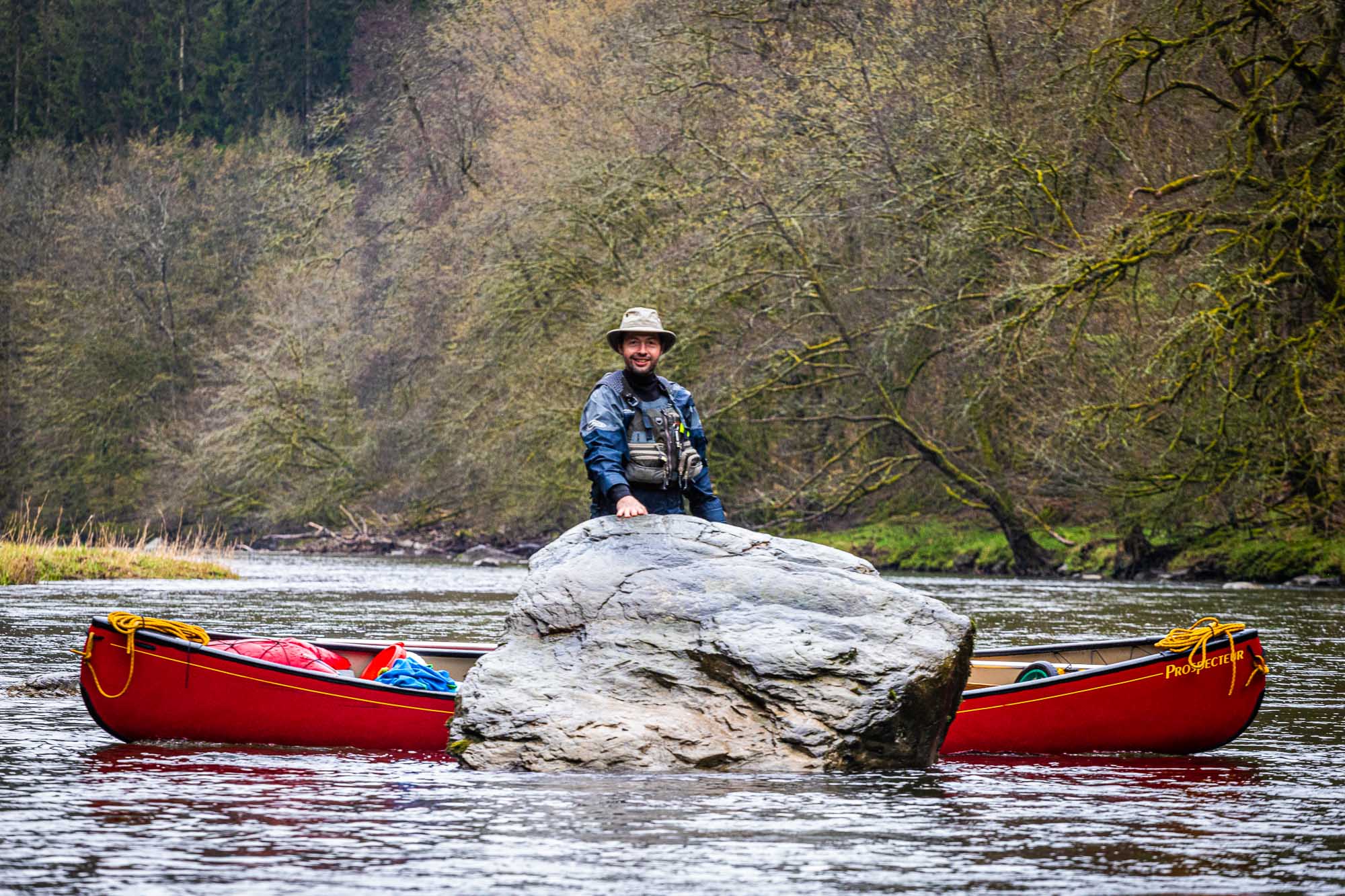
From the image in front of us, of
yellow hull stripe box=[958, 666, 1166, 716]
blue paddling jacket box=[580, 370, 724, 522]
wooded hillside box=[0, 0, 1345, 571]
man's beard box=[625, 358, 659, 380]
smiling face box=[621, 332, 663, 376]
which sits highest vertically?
wooded hillside box=[0, 0, 1345, 571]

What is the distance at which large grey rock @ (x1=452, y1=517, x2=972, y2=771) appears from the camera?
333 inches

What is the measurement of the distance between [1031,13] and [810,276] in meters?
5.43

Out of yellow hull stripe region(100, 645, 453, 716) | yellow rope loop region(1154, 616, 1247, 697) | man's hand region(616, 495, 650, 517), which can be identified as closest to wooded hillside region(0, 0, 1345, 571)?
yellow rope loop region(1154, 616, 1247, 697)

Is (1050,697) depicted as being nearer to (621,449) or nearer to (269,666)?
(621,449)

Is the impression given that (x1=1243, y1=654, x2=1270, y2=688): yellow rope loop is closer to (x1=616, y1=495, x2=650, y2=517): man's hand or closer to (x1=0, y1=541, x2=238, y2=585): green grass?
(x1=616, y1=495, x2=650, y2=517): man's hand

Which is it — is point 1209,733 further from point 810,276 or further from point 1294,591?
point 810,276

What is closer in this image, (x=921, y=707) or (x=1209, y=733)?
(x=921, y=707)

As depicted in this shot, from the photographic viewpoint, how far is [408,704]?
918cm

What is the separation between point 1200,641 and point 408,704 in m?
4.25

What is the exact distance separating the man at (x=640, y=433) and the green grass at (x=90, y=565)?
15798 millimetres

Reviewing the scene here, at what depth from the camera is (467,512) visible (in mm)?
40469

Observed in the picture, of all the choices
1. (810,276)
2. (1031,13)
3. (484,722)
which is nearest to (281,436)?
(810,276)

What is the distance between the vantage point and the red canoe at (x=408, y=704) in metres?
9.09

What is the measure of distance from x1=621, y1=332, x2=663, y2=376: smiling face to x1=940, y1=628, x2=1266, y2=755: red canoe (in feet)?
8.04
